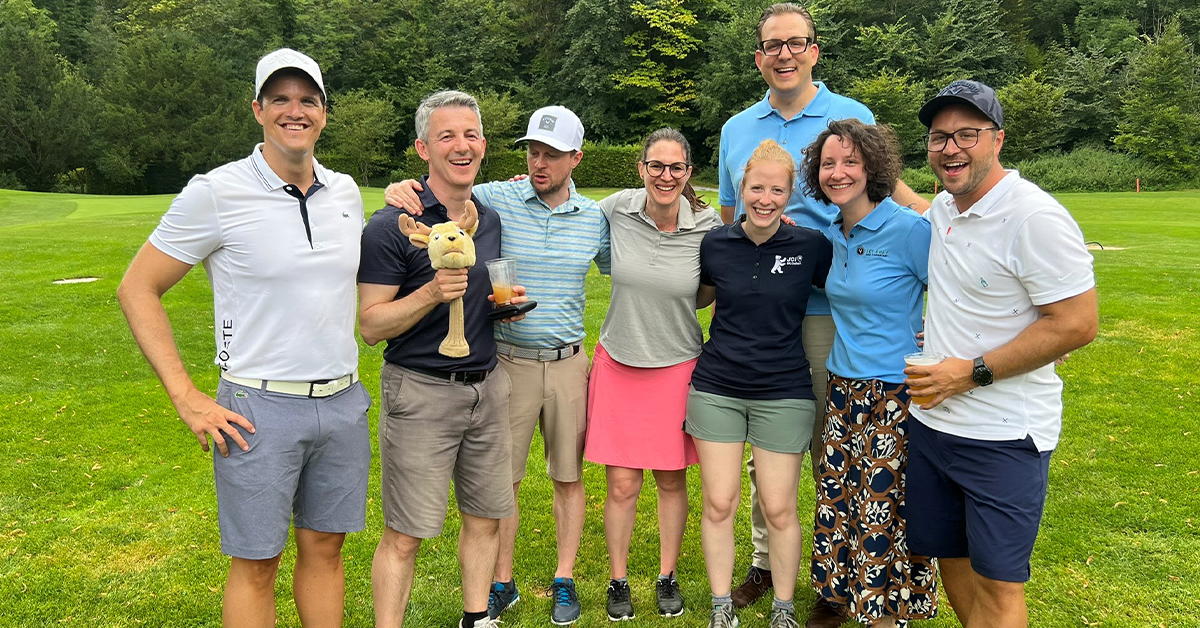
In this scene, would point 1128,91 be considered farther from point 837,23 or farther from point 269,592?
point 269,592

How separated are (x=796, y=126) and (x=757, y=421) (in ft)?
5.67

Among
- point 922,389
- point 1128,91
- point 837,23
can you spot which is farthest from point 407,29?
point 922,389

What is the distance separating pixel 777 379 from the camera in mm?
3822

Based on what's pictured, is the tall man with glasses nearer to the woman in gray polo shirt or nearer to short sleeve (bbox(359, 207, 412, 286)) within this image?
the woman in gray polo shirt

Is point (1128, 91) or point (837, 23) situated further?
point (837, 23)

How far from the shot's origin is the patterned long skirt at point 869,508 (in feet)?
11.7

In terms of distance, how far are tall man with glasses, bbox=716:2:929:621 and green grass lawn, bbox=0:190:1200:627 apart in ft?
4.06

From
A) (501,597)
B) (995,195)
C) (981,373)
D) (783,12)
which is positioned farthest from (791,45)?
(501,597)

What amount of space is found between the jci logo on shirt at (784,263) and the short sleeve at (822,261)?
0.37 ft

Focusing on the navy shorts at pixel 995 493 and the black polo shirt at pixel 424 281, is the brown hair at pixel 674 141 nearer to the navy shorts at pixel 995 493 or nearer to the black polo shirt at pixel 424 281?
the black polo shirt at pixel 424 281

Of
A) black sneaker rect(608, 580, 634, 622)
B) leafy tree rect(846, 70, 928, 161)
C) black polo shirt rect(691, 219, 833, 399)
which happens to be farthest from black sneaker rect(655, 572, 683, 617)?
leafy tree rect(846, 70, 928, 161)

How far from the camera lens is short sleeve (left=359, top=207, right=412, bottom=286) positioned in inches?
134

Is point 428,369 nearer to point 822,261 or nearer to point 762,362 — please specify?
point 762,362

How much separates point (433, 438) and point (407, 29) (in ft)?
167
